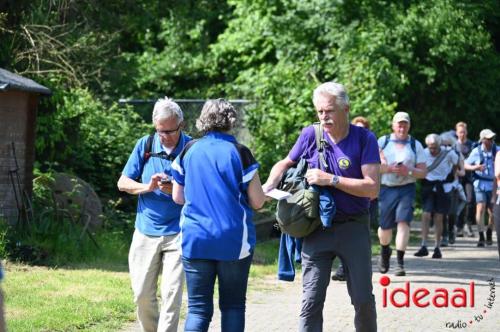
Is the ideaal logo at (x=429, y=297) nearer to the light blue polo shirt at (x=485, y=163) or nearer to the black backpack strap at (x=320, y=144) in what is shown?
the black backpack strap at (x=320, y=144)

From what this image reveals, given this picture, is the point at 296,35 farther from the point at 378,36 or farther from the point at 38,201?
the point at 38,201

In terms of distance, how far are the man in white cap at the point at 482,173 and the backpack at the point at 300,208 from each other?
1050cm

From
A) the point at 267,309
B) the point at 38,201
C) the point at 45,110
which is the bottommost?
the point at 267,309

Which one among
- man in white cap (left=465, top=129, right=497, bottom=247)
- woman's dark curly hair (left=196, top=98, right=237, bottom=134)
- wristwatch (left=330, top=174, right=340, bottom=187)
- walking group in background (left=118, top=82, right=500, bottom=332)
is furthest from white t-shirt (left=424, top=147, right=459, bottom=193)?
woman's dark curly hair (left=196, top=98, right=237, bottom=134)

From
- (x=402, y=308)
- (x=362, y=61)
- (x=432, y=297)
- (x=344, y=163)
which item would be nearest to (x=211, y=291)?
(x=344, y=163)

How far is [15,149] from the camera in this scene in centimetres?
1255

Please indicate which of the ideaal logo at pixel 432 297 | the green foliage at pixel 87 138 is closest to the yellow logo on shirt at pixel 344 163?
the ideaal logo at pixel 432 297

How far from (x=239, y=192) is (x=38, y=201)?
291 inches

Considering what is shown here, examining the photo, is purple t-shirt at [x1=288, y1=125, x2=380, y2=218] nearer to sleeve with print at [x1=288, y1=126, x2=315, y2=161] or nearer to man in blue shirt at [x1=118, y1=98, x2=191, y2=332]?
sleeve with print at [x1=288, y1=126, x2=315, y2=161]

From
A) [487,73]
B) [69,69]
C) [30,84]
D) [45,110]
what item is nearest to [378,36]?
[487,73]

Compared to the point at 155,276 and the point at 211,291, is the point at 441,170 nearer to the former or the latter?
the point at 155,276

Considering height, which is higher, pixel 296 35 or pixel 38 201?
pixel 296 35

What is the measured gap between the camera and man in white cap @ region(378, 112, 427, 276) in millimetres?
12062

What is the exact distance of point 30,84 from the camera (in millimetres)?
12250
